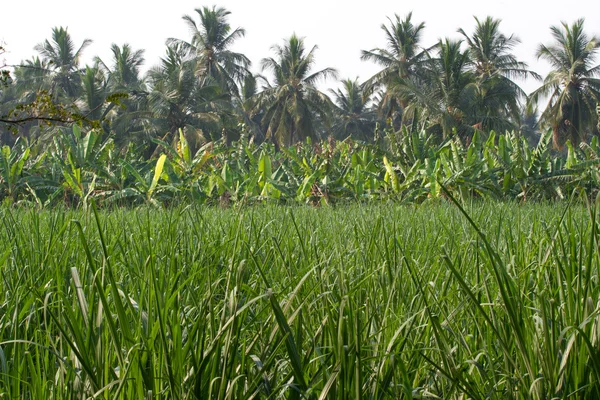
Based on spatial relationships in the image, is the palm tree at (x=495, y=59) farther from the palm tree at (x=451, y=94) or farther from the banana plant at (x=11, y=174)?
the banana plant at (x=11, y=174)

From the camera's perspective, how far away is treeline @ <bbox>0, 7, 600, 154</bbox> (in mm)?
21438

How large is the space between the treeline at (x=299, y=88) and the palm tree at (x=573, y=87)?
0.04 metres

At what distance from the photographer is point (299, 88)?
1162 inches

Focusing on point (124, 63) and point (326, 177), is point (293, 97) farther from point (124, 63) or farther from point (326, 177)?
point (326, 177)

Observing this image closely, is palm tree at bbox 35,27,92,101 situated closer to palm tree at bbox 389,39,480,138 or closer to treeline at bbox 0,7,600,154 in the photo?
treeline at bbox 0,7,600,154

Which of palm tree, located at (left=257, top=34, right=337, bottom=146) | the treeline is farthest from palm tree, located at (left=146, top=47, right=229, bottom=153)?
palm tree, located at (left=257, top=34, right=337, bottom=146)

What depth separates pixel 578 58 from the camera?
24922 millimetres

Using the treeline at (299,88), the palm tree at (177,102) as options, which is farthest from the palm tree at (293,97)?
the palm tree at (177,102)

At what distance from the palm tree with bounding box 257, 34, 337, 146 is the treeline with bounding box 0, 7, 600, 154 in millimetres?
48

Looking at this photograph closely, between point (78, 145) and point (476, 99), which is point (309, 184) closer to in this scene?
point (78, 145)

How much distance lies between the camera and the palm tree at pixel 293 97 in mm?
29109

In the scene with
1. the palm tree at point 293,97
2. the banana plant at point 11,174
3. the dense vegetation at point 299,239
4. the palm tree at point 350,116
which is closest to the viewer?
the dense vegetation at point 299,239

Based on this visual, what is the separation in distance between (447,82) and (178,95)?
953 centimetres

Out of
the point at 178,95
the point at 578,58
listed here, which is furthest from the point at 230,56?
the point at 578,58
